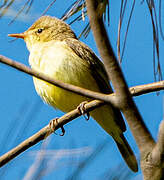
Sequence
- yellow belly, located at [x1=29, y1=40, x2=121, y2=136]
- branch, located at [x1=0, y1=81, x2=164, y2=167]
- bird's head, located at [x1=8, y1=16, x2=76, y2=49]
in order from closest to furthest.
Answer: branch, located at [x1=0, y1=81, x2=164, y2=167]
yellow belly, located at [x1=29, y1=40, x2=121, y2=136]
bird's head, located at [x1=8, y1=16, x2=76, y2=49]

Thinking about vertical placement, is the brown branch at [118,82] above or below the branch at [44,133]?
above

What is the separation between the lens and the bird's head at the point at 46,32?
4730mm

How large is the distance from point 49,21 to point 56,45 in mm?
851

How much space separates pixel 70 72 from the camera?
386cm

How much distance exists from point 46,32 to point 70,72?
1.14 m

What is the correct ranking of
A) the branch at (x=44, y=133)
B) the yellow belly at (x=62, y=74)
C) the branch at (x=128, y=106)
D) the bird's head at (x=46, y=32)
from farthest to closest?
the bird's head at (x=46, y=32) < the yellow belly at (x=62, y=74) < the branch at (x=44, y=133) < the branch at (x=128, y=106)

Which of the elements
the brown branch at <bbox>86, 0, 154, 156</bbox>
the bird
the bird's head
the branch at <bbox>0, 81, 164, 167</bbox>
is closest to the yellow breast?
the bird

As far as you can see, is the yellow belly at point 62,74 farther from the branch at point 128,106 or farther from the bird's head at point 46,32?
the branch at point 128,106

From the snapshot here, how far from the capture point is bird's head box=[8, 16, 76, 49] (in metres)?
4.73

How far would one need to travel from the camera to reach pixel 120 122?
4.35 meters

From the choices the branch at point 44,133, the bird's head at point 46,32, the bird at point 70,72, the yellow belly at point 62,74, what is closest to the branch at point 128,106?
the branch at point 44,133

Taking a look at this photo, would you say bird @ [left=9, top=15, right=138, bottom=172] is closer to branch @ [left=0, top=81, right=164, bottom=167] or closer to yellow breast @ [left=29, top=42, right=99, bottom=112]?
yellow breast @ [left=29, top=42, right=99, bottom=112]

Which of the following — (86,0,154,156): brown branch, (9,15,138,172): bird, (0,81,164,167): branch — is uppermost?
(86,0,154,156): brown branch

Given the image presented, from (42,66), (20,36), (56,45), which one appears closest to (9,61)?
(42,66)
